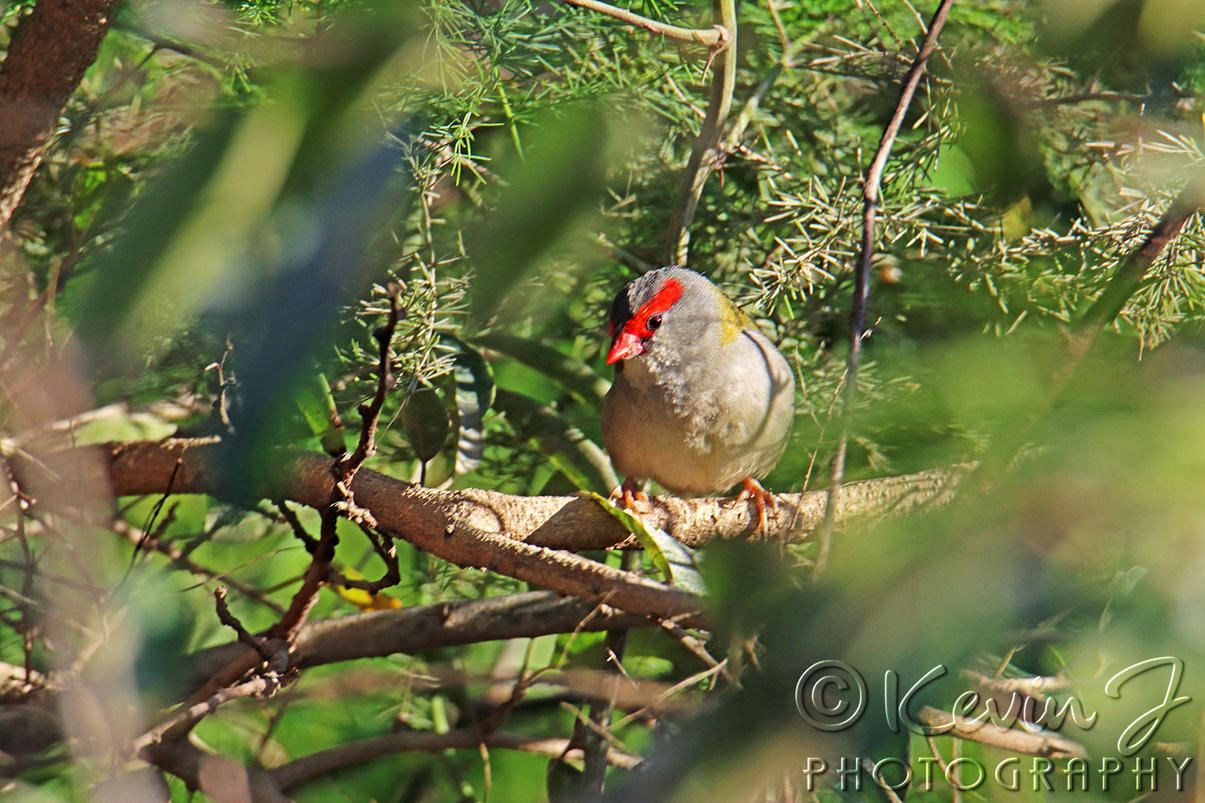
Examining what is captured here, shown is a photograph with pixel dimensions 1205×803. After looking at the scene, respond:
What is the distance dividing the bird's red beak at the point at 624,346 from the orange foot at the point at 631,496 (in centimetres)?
33

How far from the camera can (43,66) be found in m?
1.94

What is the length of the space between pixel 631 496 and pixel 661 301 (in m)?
0.49

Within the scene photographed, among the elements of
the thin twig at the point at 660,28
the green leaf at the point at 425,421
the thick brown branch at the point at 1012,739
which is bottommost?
the thick brown branch at the point at 1012,739

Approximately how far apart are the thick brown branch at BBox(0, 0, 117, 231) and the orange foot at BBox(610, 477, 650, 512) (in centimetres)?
133

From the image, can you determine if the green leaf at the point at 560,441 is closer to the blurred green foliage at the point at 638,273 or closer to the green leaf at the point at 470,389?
the blurred green foliage at the point at 638,273

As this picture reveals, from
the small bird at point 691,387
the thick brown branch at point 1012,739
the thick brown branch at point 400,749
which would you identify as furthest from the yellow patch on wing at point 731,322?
the thick brown branch at point 1012,739

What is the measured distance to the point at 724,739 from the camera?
572 mm

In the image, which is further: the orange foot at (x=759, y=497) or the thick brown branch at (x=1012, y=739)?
the orange foot at (x=759, y=497)

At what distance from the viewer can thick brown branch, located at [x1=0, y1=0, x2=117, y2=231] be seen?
190cm

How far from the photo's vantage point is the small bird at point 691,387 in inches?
105

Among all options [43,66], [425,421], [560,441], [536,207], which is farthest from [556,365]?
[536,207]

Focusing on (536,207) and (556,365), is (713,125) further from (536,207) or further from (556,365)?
(536,207)

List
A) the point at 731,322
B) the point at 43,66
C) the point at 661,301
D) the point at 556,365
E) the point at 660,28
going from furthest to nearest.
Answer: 1. the point at 556,365
2. the point at 731,322
3. the point at 661,301
4. the point at 43,66
5. the point at 660,28

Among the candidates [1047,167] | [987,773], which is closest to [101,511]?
[987,773]
